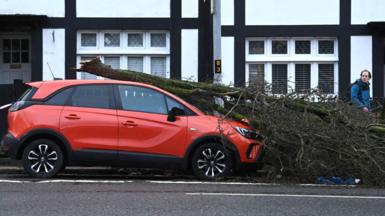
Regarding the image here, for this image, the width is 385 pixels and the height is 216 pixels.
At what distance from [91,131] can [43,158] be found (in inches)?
36.4

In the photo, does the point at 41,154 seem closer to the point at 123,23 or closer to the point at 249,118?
the point at 249,118

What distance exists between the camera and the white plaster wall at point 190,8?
16875mm

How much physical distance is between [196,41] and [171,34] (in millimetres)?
700

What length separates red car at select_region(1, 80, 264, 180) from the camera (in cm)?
1049

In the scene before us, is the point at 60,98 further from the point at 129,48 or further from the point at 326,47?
the point at 326,47

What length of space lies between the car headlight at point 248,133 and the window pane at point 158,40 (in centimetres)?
688

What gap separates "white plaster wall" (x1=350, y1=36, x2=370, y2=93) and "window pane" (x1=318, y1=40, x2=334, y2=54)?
0.57 metres

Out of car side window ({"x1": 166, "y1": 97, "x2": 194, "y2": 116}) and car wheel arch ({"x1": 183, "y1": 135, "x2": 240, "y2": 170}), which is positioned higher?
car side window ({"x1": 166, "y1": 97, "x2": 194, "y2": 116})

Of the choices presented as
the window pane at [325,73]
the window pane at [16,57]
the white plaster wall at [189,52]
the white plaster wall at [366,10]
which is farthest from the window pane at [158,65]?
the white plaster wall at [366,10]

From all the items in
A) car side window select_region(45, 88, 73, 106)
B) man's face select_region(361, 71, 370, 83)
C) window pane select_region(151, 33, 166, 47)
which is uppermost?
window pane select_region(151, 33, 166, 47)

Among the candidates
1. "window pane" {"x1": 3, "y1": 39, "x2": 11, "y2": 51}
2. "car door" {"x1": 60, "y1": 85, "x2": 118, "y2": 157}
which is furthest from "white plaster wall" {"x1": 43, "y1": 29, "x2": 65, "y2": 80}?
"car door" {"x1": 60, "y1": 85, "x2": 118, "y2": 157}

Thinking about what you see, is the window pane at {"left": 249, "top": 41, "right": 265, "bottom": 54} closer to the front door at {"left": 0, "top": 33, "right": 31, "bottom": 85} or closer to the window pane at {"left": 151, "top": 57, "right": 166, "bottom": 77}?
the window pane at {"left": 151, "top": 57, "right": 166, "bottom": 77}

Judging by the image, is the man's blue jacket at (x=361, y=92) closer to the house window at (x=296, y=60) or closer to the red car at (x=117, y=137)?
the red car at (x=117, y=137)

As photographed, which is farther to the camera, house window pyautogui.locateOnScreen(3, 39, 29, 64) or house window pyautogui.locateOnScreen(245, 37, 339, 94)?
house window pyautogui.locateOnScreen(3, 39, 29, 64)
